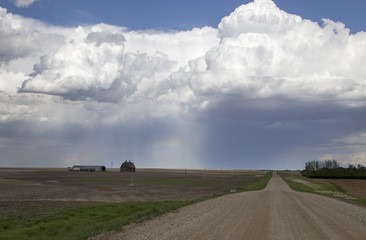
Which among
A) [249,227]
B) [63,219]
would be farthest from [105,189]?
[249,227]

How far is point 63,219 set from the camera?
25406 mm

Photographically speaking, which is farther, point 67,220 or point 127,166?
point 127,166

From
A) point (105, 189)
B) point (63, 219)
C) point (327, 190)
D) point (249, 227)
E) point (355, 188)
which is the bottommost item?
point (355, 188)

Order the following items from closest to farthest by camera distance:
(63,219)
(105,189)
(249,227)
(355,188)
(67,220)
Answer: (249,227) → (67,220) → (63,219) → (105,189) → (355,188)

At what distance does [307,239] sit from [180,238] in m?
5.36

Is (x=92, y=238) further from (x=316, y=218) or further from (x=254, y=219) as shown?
(x=316, y=218)

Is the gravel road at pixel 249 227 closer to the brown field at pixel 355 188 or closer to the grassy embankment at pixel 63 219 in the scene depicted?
the grassy embankment at pixel 63 219

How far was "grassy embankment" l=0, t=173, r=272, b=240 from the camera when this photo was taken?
757 inches

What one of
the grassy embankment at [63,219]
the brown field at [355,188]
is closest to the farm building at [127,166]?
the brown field at [355,188]

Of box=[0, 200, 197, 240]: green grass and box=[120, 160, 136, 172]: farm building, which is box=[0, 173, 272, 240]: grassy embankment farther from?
box=[120, 160, 136, 172]: farm building

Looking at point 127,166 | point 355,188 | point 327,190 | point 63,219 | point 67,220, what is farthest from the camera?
point 127,166

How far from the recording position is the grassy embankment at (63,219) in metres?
19.2

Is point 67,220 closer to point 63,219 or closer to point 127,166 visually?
point 63,219

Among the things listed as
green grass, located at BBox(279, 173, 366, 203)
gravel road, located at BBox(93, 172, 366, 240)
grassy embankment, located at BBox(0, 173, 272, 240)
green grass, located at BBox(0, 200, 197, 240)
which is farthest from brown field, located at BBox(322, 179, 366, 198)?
grassy embankment, located at BBox(0, 173, 272, 240)
